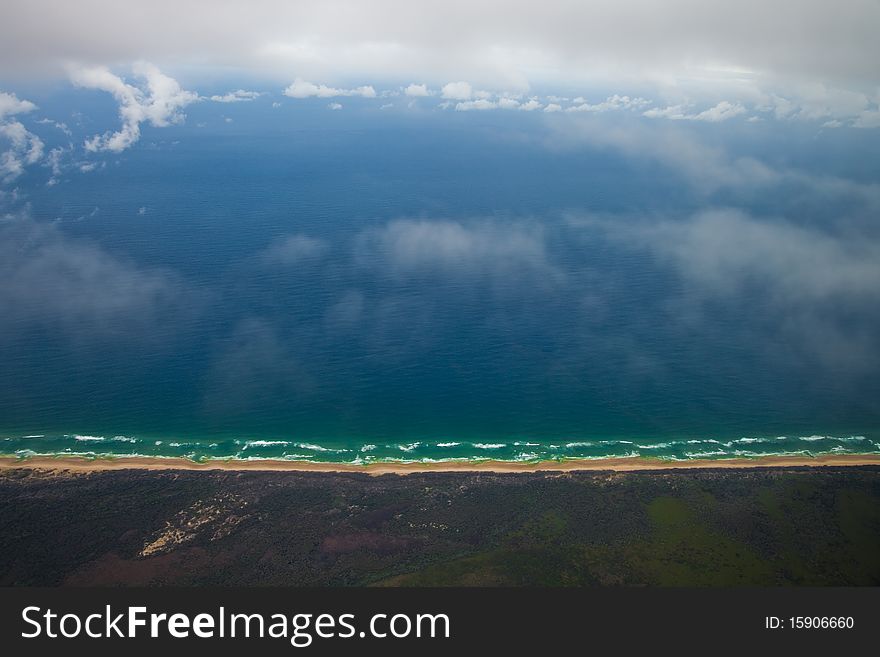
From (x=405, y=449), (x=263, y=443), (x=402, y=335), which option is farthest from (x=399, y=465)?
(x=402, y=335)

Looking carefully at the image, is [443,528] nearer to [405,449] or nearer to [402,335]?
[405,449]

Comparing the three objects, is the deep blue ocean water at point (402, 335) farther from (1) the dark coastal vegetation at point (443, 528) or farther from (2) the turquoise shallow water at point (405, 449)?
(1) the dark coastal vegetation at point (443, 528)

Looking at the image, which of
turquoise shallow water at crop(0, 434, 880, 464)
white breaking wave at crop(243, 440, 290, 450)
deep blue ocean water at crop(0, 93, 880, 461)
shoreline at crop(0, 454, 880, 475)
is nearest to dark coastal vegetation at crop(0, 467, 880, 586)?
shoreline at crop(0, 454, 880, 475)

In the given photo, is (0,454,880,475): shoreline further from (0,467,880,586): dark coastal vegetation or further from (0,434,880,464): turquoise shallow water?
(0,467,880,586): dark coastal vegetation

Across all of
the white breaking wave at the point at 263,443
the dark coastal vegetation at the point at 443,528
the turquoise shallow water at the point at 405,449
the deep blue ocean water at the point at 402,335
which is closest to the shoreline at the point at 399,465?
the turquoise shallow water at the point at 405,449

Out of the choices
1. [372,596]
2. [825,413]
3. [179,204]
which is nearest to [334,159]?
[179,204]
